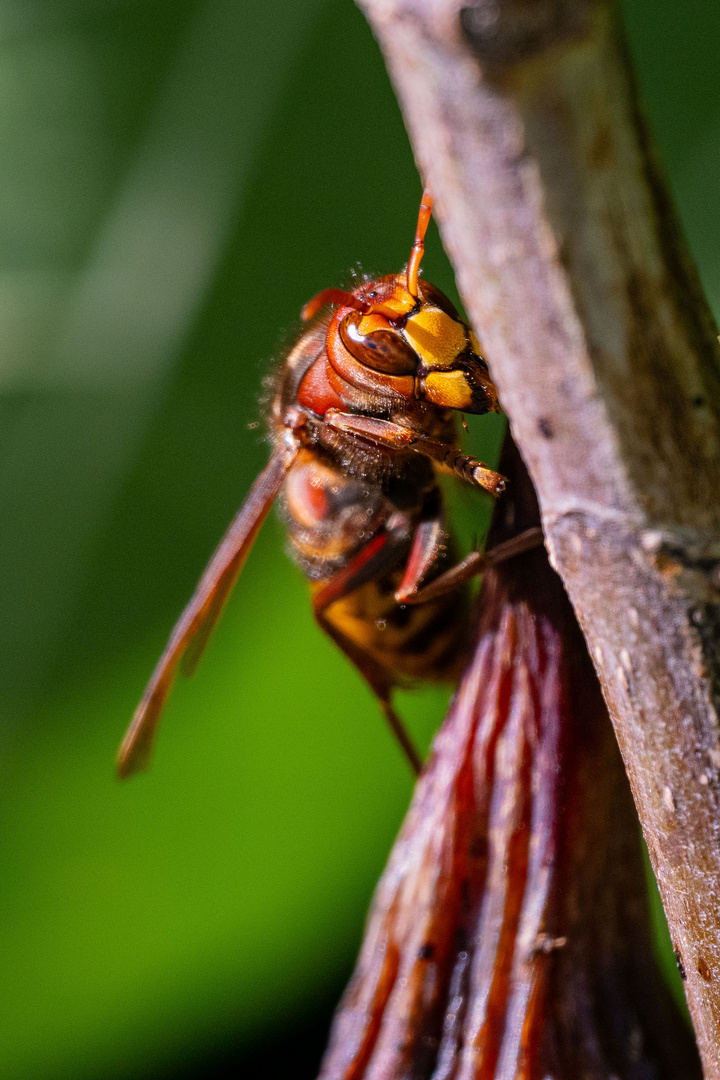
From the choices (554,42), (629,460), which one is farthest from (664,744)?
(554,42)

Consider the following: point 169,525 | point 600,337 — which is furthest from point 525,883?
point 169,525

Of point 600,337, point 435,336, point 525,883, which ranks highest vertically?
point 435,336

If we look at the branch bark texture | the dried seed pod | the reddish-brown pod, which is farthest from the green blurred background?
the branch bark texture

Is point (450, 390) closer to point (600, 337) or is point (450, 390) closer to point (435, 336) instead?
point (435, 336)

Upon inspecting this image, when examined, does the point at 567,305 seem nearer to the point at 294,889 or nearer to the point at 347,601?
the point at 347,601

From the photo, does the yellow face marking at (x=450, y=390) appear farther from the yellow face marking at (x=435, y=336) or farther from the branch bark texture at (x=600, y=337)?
the branch bark texture at (x=600, y=337)

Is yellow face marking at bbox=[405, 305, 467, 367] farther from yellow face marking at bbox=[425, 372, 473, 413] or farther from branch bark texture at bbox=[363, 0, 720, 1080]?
branch bark texture at bbox=[363, 0, 720, 1080]
